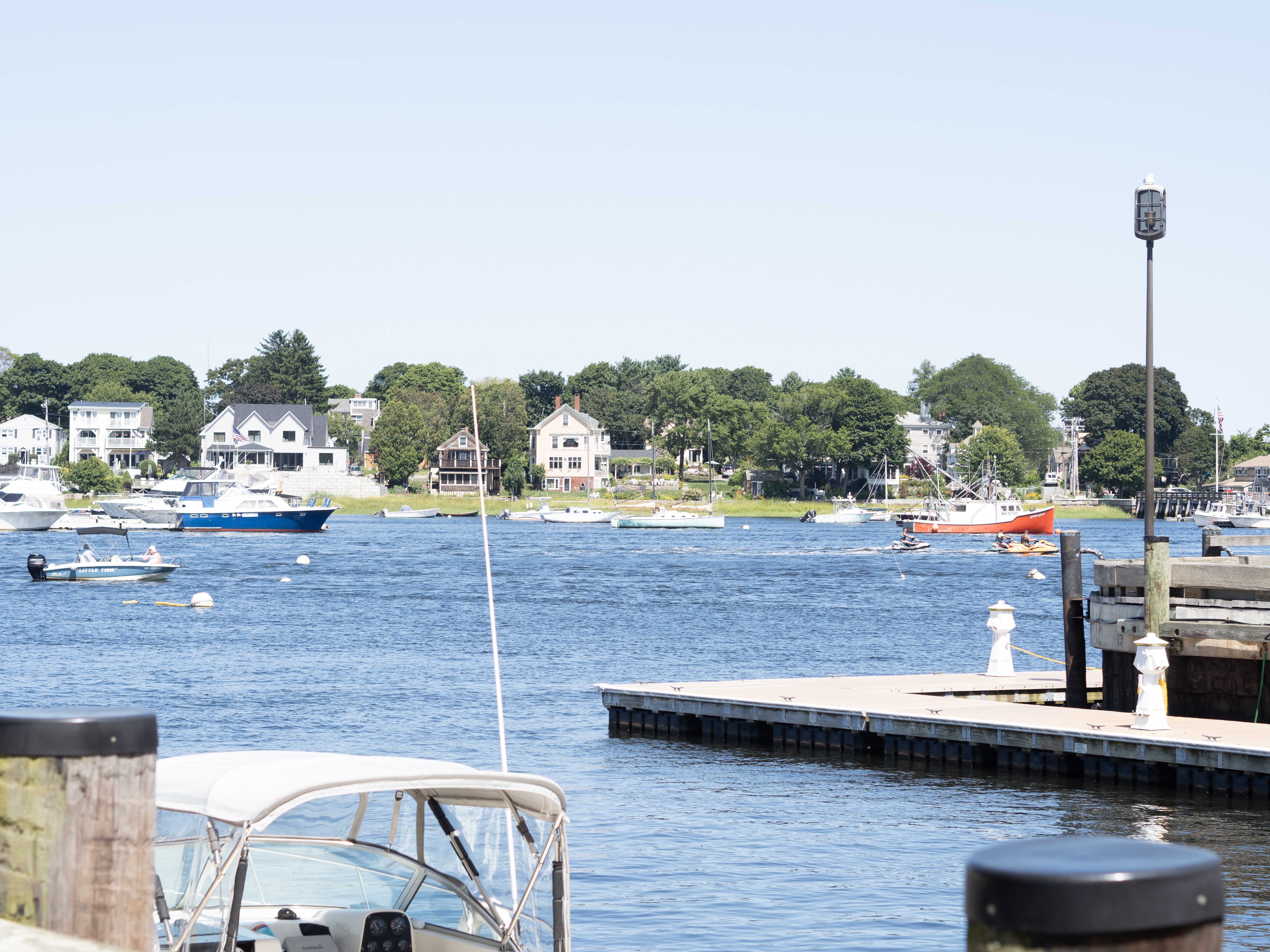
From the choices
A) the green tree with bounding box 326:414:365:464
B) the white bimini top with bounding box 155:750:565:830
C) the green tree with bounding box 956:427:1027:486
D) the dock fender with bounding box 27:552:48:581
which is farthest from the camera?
the green tree with bounding box 956:427:1027:486

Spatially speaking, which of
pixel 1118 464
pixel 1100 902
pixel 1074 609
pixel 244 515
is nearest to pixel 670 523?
pixel 244 515

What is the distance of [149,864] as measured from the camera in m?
4.21

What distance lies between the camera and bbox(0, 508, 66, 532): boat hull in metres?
123

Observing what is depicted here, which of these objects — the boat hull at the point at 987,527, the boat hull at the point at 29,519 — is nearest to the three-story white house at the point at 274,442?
the boat hull at the point at 29,519

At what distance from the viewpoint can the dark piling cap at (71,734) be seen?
3982 millimetres

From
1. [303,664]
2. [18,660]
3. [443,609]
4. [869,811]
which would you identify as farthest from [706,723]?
[443,609]

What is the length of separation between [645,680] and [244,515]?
91.5m

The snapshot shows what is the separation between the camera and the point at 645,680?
37.4 meters

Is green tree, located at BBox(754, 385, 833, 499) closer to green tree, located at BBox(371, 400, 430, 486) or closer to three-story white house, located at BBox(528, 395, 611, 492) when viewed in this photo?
three-story white house, located at BBox(528, 395, 611, 492)

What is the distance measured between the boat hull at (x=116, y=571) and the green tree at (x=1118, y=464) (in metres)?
142

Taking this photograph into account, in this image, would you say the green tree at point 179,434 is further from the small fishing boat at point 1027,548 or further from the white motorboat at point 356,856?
the white motorboat at point 356,856

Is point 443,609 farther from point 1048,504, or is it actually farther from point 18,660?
point 1048,504

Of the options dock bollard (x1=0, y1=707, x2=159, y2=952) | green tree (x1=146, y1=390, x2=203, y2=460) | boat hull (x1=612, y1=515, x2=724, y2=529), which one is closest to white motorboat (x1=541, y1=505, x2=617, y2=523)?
boat hull (x1=612, y1=515, x2=724, y2=529)

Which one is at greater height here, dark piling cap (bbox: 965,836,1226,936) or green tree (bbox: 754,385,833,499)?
green tree (bbox: 754,385,833,499)
